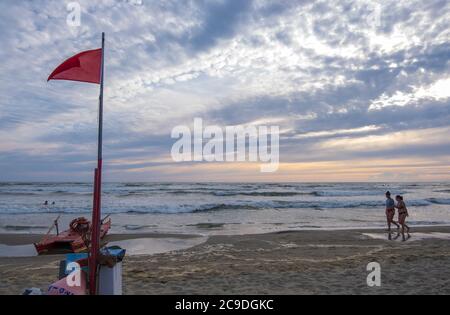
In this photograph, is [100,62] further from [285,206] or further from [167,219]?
[285,206]

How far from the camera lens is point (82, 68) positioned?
500 centimetres

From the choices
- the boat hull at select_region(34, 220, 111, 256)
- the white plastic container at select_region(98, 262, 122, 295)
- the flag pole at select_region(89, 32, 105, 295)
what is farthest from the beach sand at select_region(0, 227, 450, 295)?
the flag pole at select_region(89, 32, 105, 295)

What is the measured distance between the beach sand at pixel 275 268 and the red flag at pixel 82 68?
4.05 meters

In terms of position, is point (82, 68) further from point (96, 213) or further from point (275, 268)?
point (275, 268)

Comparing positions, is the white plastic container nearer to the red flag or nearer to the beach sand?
the beach sand

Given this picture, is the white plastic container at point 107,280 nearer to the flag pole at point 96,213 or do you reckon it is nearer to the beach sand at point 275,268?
the flag pole at point 96,213

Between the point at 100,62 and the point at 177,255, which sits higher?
the point at 100,62

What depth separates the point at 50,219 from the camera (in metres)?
22.5

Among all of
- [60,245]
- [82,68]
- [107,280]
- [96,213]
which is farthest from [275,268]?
[60,245]

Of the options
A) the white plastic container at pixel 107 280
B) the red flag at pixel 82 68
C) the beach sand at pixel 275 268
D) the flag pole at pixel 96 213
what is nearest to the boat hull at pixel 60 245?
the beach sand at pixel 275 268

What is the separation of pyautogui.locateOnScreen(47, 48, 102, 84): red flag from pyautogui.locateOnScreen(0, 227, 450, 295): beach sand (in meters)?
4.05
